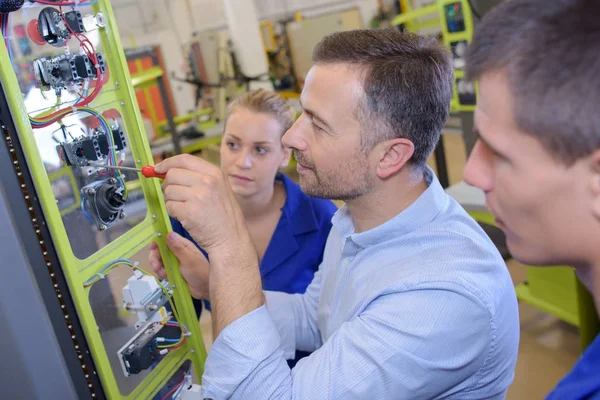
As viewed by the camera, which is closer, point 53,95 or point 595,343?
point 595,343

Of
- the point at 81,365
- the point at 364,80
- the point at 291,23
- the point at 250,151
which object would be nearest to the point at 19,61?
the point at 81,365

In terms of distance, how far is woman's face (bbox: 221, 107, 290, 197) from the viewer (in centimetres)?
178

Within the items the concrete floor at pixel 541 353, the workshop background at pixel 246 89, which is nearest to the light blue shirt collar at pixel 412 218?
the workshop background at pixel 246 89

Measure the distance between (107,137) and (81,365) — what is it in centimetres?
45

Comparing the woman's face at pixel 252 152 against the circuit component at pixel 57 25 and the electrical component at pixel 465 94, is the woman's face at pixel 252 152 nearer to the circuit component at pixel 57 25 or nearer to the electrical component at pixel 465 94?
the circuit component at pixel 57 25

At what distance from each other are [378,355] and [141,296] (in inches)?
20.8

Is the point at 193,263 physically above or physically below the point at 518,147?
below

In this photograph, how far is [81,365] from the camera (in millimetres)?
1021

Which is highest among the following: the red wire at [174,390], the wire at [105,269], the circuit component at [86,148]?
the circuit component at [86,148]

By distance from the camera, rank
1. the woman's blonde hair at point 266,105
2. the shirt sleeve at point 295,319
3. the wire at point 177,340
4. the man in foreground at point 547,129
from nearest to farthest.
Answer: the man in foreground at point 547,129, the wire at point 177,340, the shirt sleeve at point 295,319, the woman's blonde hair at point 266,105

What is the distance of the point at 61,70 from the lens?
3.34 feet

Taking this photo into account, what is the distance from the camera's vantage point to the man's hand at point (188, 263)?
4.15 feet

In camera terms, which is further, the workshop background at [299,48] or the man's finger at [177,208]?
the workshop background at [299,48]

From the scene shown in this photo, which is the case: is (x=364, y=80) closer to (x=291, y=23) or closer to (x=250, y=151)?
(x=250, y=151)
